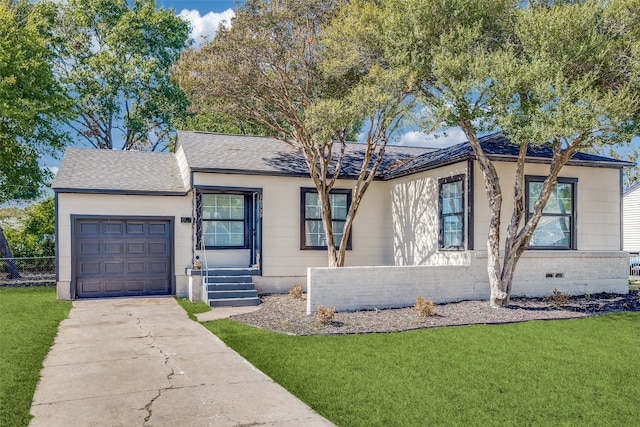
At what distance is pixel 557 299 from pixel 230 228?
8530 millimetres

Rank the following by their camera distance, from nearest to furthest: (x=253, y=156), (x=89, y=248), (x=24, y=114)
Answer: (x=89, y=248) → (x=253, y=156) → (x=24, y=114)

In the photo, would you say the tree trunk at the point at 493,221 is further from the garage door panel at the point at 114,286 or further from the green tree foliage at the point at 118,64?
the green tree foliage at the point at 118,64

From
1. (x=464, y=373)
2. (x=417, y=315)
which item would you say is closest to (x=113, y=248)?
(x=417, y=315)

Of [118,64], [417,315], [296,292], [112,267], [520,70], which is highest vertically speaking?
[118,64]

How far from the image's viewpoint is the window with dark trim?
13914 millimetres

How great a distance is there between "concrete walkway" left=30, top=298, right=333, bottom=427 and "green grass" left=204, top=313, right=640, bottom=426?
1.24ft

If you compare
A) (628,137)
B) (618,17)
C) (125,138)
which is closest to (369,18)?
(618,17)

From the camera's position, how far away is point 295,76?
12.0 meters

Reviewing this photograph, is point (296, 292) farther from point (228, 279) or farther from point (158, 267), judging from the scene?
point (158, 267)

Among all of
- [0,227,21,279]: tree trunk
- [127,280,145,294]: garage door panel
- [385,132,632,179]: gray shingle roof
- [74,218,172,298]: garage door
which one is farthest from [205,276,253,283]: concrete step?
[0,227,21,279]: tree trunk

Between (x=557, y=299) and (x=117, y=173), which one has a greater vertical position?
(x=117, y=173)

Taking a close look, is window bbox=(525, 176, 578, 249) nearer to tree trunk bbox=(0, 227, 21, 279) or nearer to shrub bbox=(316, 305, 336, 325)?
shrub bbox=(316, 305, 336, 325)

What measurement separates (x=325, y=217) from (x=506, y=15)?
622cm

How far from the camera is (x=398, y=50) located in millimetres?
10359
